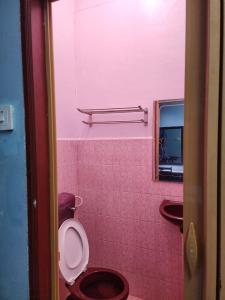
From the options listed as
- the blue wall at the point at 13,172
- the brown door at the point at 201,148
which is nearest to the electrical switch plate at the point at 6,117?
the blue wall at the point at 13,172

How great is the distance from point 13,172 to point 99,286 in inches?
51.2

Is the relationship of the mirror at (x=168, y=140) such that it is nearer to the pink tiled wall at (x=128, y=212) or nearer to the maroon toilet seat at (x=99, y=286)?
the pink tiled wall at (x=128, y=212)

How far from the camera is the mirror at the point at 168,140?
189 cm

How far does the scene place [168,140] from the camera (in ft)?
6.32

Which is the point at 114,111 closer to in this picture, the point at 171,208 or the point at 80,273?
the point at 171,208

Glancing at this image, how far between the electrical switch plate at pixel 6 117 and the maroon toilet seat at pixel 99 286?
126cm

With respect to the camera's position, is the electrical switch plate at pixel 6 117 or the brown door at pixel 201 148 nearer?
the brown door at pixel 201 148

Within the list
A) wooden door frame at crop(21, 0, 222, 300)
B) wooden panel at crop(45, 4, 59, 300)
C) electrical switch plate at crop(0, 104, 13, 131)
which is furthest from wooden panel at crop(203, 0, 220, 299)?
electrical switch plate at crop(0, 104, 13, 131)

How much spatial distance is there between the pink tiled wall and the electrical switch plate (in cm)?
104

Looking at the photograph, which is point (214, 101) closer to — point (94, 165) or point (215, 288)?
point (215, 288)

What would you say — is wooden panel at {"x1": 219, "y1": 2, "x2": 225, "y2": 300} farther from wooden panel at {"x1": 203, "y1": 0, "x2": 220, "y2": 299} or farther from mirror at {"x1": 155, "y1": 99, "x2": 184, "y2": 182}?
mirror at {"x1": 155, "y1": 99, "x2": 184, "y2": 182}

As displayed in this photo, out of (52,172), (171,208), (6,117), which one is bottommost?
(171,208)

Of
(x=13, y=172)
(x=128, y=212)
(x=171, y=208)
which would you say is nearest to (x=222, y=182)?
(x=13, y=172)

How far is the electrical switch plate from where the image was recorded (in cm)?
98
